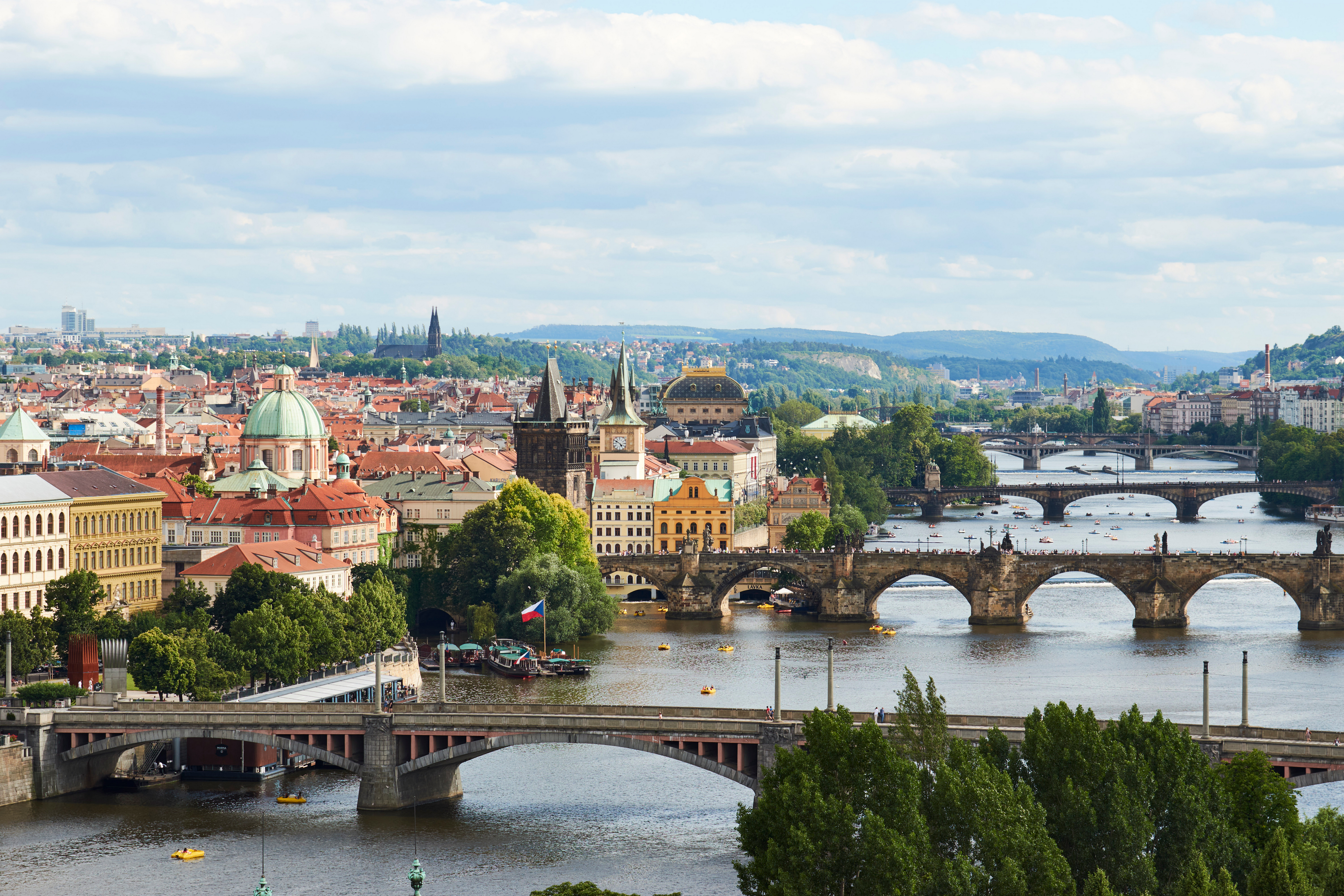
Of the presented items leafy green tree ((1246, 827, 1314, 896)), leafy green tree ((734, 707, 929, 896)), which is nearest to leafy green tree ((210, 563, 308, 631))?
leafy green tree ((734, 707, 929, 896))

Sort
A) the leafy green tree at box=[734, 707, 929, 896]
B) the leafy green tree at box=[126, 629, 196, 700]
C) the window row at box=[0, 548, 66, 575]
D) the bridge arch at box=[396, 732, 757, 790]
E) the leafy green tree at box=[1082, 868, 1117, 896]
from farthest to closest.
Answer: the window row at box=[0, 548, 66, 575] → the leafy green tree at box=[126, 629, 196, 700] → the bridge arch at box=[396, 732, 757, 790] → the leafy green tree at box=[734, 707, 929, 896] → the leafy green tree at box=[1082, 868, 1117, 896]

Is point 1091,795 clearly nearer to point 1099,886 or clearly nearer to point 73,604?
point 1099,886

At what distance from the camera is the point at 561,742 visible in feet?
219

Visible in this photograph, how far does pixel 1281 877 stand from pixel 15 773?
39.4m

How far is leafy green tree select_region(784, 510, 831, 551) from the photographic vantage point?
133000 millimetres

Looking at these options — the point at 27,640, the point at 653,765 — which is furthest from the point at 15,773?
the point at 653,765

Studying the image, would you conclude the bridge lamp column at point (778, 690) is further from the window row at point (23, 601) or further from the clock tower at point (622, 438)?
the clock tower at point (622, 438)

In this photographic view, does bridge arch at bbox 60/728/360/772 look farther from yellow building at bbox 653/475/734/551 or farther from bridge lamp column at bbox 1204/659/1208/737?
yellow building at bbox 653/475/734/551

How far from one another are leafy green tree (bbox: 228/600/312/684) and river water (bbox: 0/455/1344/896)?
719 centimetres

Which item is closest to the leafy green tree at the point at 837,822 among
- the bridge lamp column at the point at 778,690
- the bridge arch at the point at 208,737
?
the bridge lamp column at the point at 778,690

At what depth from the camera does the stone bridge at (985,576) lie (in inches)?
4306

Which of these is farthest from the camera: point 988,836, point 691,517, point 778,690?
point 691,517

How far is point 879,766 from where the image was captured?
1820 inches

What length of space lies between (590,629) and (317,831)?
42.4m
